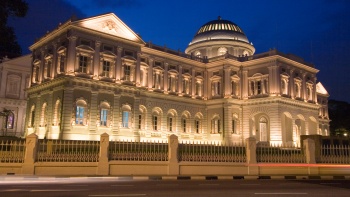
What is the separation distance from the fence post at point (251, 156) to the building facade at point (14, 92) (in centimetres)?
3175

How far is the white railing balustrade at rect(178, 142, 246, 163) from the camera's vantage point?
17.7 meters

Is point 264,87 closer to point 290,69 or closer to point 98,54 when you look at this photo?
point 290,69

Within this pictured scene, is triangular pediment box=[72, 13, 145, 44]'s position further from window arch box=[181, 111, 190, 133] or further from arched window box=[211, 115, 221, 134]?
arched window box=[211, 115, 221, 134]

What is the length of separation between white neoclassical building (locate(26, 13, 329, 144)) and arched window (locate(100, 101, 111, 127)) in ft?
0.30

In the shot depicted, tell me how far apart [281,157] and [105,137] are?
31.8 ft

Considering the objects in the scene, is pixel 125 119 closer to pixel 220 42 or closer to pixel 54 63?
pixel 54 63

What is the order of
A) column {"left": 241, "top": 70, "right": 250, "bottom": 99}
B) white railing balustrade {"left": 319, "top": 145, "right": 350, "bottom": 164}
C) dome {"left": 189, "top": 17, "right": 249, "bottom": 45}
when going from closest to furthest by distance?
white railing balustrade {"left": 319, "top": 145, "right": 350, "bottom": 164} → column {"left": 241, "top": 70, "right": 250, "bottom": 99} → dome {"left": 189, "top": 17, "right": 249, "bottom": 45}

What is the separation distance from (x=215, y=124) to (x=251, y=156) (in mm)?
23186

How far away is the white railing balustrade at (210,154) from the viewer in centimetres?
1766

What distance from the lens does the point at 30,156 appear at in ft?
53.6

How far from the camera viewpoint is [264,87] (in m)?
39.8

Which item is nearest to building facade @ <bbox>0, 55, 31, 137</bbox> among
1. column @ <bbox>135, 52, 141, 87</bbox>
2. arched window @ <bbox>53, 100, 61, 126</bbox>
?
arched window @ <bbox>53, 100, 61, 126</bbox>

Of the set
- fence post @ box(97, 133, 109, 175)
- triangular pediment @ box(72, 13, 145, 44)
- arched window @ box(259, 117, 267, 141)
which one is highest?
triangular pediment @ box(72, 13, 145, 44)

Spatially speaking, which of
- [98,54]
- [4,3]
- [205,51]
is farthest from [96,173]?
[205,51]
